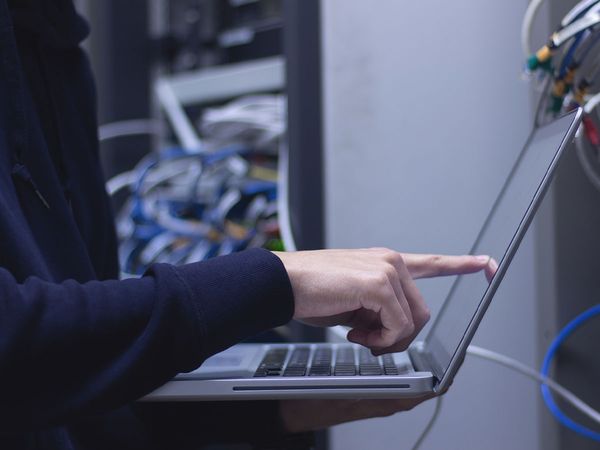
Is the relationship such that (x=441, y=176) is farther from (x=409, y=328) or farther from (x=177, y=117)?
(x=177, y=117)

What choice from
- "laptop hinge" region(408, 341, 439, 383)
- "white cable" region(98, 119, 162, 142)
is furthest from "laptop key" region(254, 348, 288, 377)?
"white cable" region(98, 119, 162, 142)

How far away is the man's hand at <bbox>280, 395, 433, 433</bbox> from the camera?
56 centimetres

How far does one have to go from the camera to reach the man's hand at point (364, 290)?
43 cm

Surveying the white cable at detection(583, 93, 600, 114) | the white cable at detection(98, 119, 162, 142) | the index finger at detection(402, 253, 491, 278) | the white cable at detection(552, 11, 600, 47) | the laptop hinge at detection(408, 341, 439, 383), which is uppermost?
the white cable at detection(552, 11, 600, 47)

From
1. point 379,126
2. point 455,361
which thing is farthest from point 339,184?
point 455,361

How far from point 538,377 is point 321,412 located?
0.71 feet

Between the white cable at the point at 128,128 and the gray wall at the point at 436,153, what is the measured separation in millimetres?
613

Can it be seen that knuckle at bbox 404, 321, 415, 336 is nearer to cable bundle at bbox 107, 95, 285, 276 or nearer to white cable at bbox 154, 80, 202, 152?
cable bundle at bbox 107, 95, 285, 276

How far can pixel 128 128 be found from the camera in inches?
53.5

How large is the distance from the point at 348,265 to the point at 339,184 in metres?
0.38

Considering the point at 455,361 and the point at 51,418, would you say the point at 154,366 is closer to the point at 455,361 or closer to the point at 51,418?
the point at 51,418

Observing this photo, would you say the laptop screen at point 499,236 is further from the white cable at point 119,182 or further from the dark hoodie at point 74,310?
the white cable at point 119,182

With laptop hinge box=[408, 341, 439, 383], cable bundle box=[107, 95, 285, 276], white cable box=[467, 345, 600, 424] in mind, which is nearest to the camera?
laptop hinge box=[408, 341, 439, 383]

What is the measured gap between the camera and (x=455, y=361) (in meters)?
0.41
